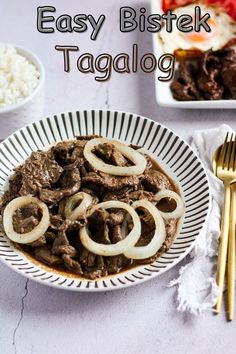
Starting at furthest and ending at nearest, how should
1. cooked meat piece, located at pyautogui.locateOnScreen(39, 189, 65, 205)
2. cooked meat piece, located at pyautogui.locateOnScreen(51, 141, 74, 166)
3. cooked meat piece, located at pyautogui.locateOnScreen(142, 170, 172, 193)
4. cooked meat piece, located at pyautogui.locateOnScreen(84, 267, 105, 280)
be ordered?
1. cooked meat piece, located at pyautogui.locateOnScreen(51, 141, 74, 166)
2. cooked meat piece, located at pyautogui.locateOnScreen(142, 170, 172, 193)
3. cooked meat piece, located at pyautogui.locateOnScreen(39, 189, 65, 205)
4. cooked meat piece, located at pyautogui.locateOnScreen(84, 267, 105, 280)

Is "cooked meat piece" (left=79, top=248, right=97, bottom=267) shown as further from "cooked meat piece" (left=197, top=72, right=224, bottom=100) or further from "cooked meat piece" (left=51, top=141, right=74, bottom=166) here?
"cooked meat piece" (left=197, top=72, right=224, bottom=100)

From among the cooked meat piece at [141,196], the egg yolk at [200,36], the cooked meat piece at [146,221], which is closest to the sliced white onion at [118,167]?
the cooked meat piece at [141,196]

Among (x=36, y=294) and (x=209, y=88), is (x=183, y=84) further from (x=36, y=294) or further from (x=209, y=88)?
(x=36, y=294)

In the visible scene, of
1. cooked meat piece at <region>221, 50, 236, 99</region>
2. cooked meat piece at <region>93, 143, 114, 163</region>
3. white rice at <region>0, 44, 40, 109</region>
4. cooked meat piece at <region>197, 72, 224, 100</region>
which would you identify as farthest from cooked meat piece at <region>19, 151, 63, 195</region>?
cooked meat piece at <region>221, 50, 236, 99</region>

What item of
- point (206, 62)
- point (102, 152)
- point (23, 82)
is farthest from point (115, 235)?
point (206, 62)

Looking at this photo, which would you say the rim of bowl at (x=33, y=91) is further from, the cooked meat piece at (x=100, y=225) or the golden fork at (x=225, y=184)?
the golden fork at (x=225, y=184)

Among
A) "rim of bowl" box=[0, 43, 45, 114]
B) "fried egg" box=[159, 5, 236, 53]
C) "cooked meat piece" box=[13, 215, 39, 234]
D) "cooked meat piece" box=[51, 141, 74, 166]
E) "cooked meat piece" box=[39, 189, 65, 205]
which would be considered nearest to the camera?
"cooked meat piece" box=[13, 215, 39, 234]

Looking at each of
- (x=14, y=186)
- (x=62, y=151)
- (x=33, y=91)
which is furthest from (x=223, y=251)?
(x=33, y=91)
